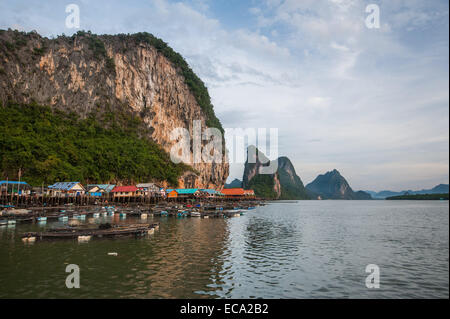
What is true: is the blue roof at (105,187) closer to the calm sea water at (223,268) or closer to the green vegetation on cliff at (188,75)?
the calm sea water at (223,268)

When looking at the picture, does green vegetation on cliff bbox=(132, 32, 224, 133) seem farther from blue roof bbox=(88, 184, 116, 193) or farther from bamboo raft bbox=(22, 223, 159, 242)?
bamboo raft bbox=(22, 223, 159, 242)

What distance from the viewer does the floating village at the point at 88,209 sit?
3047 cm

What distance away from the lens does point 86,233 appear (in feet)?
96.0

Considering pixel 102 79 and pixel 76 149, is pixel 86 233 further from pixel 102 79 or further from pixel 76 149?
pixel 102 79

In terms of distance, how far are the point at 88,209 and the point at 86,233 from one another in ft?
118

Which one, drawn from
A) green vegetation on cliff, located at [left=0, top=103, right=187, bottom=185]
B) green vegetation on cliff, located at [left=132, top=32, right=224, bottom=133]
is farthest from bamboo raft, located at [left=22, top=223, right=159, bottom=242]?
green vegetation on cliff, located at [left=132, top=32, right=224, bottom=133]

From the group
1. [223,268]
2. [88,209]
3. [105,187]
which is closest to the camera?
[223,268]

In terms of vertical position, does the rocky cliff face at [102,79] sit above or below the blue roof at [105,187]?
above

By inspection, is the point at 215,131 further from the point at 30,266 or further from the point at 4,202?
the point at 30,266

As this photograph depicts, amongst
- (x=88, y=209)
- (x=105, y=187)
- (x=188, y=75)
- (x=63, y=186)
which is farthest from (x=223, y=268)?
(x=188, y=75)

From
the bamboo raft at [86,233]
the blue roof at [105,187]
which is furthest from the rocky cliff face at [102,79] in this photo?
the bamboo raft at [86,233]

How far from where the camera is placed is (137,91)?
12250 cm
